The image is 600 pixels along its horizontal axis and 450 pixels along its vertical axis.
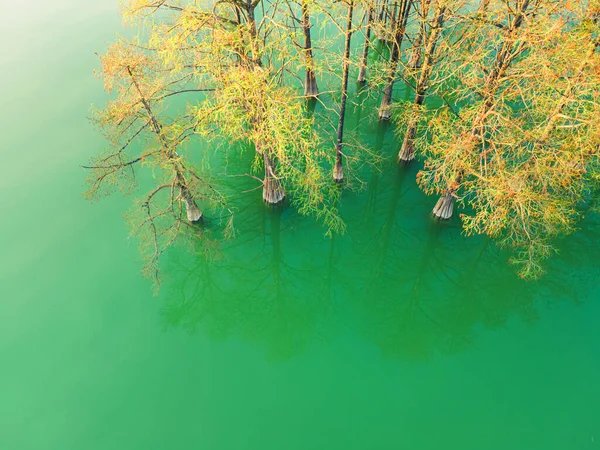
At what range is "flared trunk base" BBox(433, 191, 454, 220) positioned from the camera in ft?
33.4

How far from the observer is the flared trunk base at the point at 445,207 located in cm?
1017

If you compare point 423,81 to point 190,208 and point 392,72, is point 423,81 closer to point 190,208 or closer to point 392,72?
point 392,72

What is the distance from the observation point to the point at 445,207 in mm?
10367

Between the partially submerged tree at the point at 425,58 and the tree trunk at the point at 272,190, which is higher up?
the partially submerged tree at the point at 425,58

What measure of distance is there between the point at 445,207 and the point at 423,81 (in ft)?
10.1

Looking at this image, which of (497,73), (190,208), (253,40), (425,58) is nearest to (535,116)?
(497,73)

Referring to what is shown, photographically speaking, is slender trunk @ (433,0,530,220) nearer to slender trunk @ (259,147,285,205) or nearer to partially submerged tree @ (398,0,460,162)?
partially submerged tree @ (398,0,460,162)

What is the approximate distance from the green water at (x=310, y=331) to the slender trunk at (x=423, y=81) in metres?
0.70

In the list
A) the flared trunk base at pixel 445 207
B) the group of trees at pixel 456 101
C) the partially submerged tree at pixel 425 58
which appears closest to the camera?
the group of trees at pixel 456 101

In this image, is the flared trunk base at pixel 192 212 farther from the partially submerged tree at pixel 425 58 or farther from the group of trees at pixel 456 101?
the partially submerged tree at pixel 425 58

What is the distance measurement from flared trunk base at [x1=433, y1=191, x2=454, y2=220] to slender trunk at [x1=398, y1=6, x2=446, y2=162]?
77.6 inches

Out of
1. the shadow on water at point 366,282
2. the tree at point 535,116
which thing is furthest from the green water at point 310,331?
the tree at point 535,116

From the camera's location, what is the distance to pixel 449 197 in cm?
1013

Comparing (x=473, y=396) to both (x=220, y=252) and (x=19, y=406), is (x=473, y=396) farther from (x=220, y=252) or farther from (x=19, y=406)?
(x=19, y=406)
